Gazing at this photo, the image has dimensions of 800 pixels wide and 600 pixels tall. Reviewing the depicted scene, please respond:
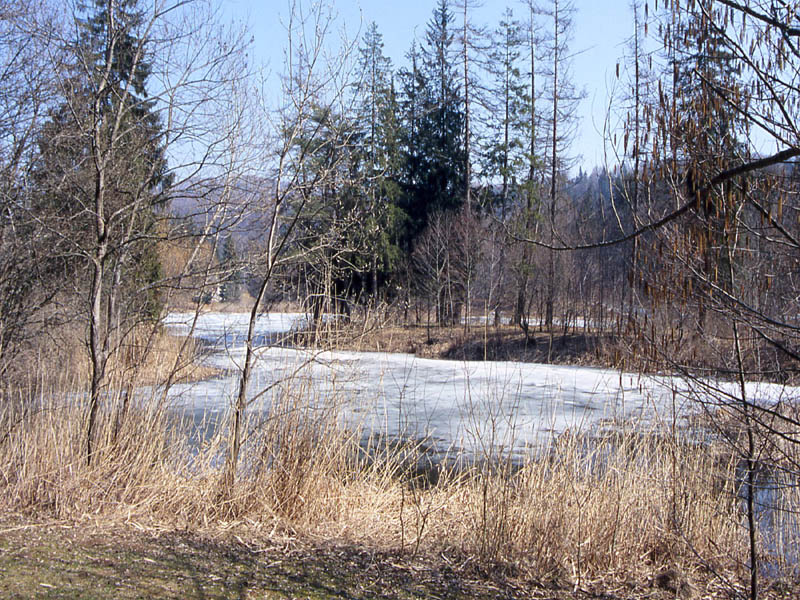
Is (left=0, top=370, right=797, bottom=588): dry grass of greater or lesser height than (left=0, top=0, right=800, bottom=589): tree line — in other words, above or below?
below

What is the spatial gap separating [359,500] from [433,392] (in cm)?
875

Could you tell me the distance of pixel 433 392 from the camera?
13.9 meters

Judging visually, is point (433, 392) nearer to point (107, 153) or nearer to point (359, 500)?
point (359, 500)

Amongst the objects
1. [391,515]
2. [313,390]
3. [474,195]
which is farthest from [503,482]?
[474,195]

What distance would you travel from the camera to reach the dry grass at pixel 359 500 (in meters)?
4.45

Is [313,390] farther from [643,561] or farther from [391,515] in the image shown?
[643,561]

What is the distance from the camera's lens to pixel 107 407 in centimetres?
545

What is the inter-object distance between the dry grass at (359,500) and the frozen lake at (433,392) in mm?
314

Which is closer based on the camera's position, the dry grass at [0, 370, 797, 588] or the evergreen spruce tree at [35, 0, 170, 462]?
the dry grass at [0, 370, 797, 588]

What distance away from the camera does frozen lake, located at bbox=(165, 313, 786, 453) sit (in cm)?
519

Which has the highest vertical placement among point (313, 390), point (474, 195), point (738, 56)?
point (474, 195)

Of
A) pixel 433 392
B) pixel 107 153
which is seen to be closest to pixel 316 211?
pixel 107 153

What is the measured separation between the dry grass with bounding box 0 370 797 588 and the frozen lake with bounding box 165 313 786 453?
0.31 meters

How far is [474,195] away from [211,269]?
27.3 m
